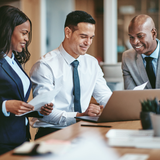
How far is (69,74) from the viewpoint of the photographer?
1836 millimetres

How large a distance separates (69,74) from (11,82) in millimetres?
501

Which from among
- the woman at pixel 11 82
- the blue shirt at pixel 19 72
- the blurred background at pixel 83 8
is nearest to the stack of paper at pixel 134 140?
the woman at pixel 11 82

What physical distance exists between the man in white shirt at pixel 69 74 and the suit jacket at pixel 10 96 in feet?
0.67

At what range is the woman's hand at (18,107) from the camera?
49.2 inches

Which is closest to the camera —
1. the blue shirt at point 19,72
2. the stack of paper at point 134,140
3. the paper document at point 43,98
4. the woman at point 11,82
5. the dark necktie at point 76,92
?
the stack of paper at point 134,140

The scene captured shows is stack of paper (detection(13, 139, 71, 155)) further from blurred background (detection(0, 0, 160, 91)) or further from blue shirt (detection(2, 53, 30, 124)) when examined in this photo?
blurred background (detection(0, 0, 160, 91))

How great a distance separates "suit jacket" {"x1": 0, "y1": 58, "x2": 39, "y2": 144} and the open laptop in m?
0.46

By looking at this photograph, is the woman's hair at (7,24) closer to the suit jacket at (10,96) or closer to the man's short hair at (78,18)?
the suit jacket at (10,96)

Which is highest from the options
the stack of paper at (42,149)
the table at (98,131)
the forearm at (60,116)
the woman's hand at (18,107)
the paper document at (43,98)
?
the paper document at (43,98)

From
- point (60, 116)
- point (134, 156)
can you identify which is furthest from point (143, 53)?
point (134, 156)

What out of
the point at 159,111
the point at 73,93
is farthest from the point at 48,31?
the point at 159,111

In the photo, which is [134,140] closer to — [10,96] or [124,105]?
[124,105]

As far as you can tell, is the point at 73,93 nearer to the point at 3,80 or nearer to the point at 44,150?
the point at 3,80

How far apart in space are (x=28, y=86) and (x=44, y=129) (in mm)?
321
